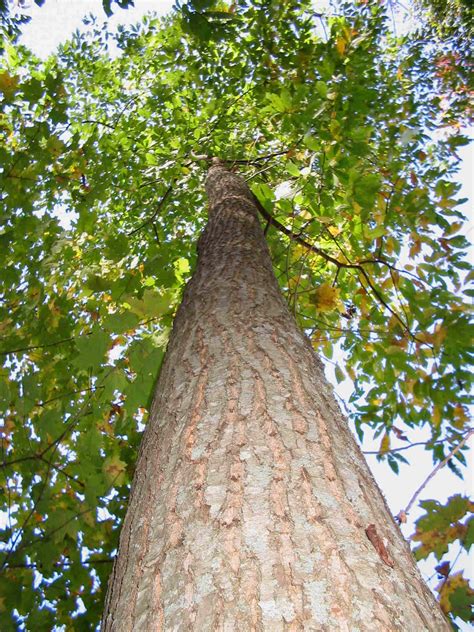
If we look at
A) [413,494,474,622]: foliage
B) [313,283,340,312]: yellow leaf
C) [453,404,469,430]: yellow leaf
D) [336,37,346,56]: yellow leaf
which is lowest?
[413,494,474,622]: foliage

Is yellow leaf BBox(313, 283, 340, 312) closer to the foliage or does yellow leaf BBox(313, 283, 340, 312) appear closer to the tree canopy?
the tree canopy

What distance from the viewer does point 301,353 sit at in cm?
130

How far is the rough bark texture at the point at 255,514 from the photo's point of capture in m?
0.61

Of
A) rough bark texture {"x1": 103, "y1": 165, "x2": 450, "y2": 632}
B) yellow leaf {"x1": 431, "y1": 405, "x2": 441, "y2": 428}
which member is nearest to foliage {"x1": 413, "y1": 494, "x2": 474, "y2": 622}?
rough bark texture {"x1": 103, "y1": 165, "x2": 450, "y2": 632}

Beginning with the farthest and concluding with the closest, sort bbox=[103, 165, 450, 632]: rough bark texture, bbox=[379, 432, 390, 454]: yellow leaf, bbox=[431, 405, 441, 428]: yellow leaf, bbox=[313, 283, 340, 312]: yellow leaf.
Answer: bbox=[379, 432, 390, 454]: yellow leaf < bbox=[431, 405, 441, 428]: yellow leaf < bbox=[313, 283, 340, 312]: yellow leaf < bbox=[103, 165, 450, 632]: rough bark texture

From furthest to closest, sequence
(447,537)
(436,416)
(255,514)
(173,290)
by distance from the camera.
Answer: (173,290) < (436,416) < (447,537) < (255,514)

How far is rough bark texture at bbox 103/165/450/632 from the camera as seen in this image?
2.00 feet

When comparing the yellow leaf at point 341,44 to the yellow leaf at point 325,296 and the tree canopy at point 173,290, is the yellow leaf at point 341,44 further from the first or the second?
the yellow leaf at point 325,296

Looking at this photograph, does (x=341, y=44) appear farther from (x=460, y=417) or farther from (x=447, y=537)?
(x=447, y=537)

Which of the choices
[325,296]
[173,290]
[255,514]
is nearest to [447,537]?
[255,514]

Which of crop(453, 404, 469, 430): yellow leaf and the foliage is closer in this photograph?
the foliage

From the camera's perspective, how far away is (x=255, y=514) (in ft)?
2.39

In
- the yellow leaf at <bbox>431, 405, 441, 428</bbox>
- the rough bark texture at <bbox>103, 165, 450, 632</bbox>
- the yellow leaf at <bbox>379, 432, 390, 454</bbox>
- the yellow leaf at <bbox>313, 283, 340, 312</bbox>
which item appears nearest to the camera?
the rough bark texture at <bbox>103, 165, 450, 632</bbox>

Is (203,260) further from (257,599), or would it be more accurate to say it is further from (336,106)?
(257,599)
